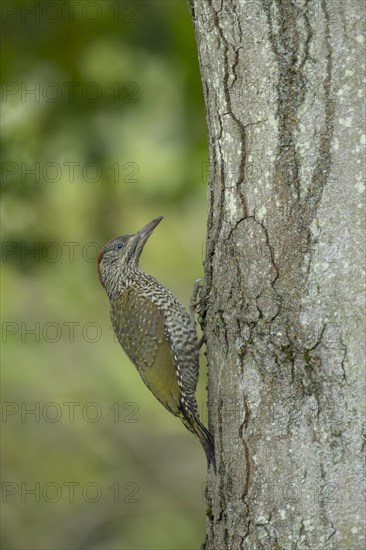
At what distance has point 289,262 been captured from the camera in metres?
2.65

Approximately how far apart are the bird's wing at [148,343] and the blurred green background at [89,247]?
0.90 metres

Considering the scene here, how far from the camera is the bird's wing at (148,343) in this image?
4.59 m

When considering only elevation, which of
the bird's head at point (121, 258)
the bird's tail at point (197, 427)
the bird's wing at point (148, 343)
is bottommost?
the bird's tail at point (197, 427)

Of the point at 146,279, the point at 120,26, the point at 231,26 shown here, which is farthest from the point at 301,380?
the point at 120,26

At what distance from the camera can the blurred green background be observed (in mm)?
5266

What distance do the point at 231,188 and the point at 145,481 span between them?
428 centimetres

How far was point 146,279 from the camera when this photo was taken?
17.3 feet

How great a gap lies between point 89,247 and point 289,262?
3647 mm

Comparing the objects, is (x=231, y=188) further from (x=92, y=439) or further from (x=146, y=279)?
(x=92, y=439)

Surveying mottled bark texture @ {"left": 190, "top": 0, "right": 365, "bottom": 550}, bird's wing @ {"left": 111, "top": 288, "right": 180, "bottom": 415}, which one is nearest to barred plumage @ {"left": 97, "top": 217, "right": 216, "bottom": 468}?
bird's wing @ {"left": 111, "top": 288, "right": 180, "bottom": 415}

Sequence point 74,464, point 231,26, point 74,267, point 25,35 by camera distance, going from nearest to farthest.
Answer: point 231,26 → point 25,35 → point 74,267 → point 74,464

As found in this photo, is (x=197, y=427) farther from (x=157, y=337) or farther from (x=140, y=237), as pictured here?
(x=140, y=237)

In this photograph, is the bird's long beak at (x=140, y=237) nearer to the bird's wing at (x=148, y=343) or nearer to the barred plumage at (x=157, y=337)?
the barred plumage at (x=157, y=337)

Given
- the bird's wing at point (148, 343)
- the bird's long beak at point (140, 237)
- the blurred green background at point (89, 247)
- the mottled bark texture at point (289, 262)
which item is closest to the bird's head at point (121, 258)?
the bird's long beak at point (140, 237)
